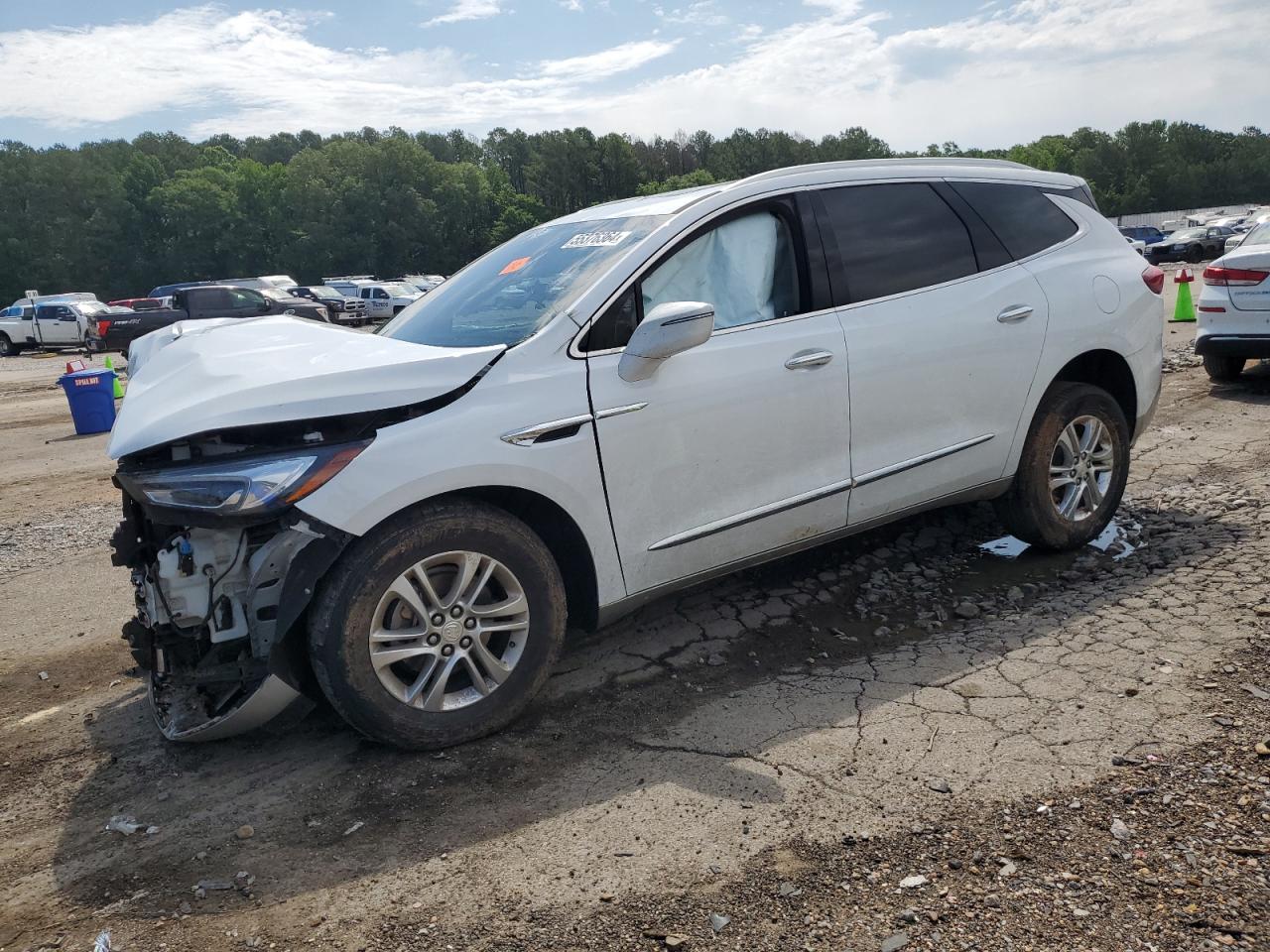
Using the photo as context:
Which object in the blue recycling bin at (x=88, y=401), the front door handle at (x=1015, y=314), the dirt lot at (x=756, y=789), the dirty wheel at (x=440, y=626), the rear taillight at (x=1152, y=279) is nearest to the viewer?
the dirt lot at (x=756, y=789)

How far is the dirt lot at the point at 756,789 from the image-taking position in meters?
2.50

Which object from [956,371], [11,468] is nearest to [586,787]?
[956,371]

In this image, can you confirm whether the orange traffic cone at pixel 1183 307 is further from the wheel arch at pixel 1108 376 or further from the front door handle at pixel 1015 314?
the front door handle at pixel 1015 314

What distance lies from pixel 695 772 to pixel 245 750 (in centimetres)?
163

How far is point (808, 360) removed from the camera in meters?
3.98

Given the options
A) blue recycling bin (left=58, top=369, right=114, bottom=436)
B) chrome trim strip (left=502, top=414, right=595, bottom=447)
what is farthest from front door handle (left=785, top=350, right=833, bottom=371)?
blue recycling bin (left=58, top=369, right=114, bottom=436)

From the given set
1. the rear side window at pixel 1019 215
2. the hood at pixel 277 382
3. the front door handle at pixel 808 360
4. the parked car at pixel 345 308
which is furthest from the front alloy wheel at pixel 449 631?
the parked car at pixel 345 308

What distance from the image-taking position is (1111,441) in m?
5.06

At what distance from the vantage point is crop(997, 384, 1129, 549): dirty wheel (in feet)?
15.8

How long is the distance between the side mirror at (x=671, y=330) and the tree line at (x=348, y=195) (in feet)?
219

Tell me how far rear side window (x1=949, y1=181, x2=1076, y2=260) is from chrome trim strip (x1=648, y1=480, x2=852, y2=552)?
1619 mm

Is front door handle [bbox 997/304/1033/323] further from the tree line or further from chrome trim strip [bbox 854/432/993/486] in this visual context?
the tree line

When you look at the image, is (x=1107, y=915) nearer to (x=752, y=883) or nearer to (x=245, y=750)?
(x=752, y=883)

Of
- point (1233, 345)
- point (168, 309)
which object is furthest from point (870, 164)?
point (168, 309)
